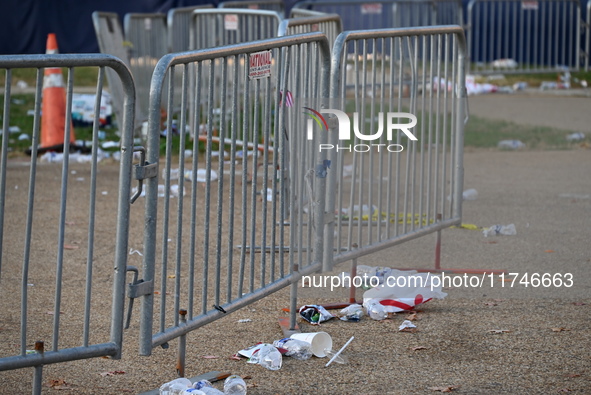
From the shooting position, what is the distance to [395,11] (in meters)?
15.1

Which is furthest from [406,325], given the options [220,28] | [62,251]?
[220,28]

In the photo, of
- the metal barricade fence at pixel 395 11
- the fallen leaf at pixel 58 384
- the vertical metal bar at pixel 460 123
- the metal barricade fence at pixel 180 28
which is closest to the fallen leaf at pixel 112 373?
the fallen leaf at pixel 58 384

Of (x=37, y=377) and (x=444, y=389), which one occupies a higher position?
(x=37, y=377)

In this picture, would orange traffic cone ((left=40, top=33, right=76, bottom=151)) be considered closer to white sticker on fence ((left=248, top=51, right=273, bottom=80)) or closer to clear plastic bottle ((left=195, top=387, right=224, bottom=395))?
white sticker on fence ((left=248, top=51, right=273, bottom=80))

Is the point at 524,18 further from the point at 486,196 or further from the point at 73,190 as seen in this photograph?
the point at 73,190

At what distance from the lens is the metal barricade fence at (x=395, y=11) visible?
1502cm

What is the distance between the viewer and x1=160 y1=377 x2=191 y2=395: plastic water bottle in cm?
376

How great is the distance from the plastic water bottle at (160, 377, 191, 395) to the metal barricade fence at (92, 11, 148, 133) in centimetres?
715

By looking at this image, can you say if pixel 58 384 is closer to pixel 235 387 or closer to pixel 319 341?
pixel 235 387

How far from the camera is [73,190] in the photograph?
884cm

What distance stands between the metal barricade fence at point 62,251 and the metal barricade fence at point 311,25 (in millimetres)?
1450

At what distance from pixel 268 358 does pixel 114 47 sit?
7.93 meters

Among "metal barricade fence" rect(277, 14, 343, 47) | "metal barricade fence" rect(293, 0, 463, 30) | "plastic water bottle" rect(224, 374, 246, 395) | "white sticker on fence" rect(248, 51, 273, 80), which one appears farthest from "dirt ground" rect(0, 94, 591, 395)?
"metal barricade fence" rect(293, 0, 463, 30)

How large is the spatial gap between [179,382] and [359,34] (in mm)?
2229
